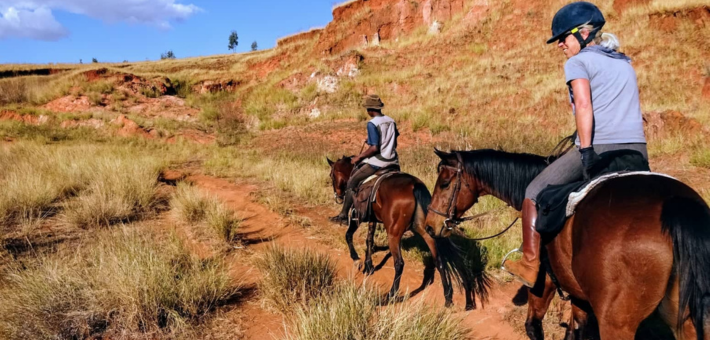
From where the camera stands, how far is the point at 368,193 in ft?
17.9

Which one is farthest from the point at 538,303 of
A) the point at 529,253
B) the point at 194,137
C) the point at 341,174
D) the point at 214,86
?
the point at 214,86

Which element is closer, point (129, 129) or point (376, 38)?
point (129, 129)

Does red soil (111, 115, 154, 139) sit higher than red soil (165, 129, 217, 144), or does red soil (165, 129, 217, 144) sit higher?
red soil (111, 115, 154, 139)

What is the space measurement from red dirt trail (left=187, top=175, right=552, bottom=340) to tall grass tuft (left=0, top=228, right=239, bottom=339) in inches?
21.8

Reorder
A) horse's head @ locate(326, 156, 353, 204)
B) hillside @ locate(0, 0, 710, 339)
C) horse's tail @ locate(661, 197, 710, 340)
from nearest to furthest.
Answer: horse's tail @ locate(661, 197, 710, 340)
hillside @ locate(0, 0, 710, 339)
horse's head @ locate(326, 156, 353, 204)

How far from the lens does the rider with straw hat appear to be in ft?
18.1

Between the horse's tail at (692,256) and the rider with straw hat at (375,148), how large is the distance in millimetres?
3744

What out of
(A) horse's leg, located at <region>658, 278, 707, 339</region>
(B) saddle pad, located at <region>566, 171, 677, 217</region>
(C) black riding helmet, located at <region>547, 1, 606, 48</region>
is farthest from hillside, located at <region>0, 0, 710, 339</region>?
(C) black riding helmet, located at <region>547, 1, 606, 48</region>

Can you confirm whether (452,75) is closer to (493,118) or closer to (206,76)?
(493,118)

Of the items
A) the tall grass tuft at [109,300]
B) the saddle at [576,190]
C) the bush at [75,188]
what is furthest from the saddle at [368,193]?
the bush at [75,188]

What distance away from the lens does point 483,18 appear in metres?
23.8

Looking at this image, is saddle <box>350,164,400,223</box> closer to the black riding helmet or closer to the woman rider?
the woman rider

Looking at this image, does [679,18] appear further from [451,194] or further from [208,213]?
[208,213]

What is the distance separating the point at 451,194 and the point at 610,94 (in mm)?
1608
